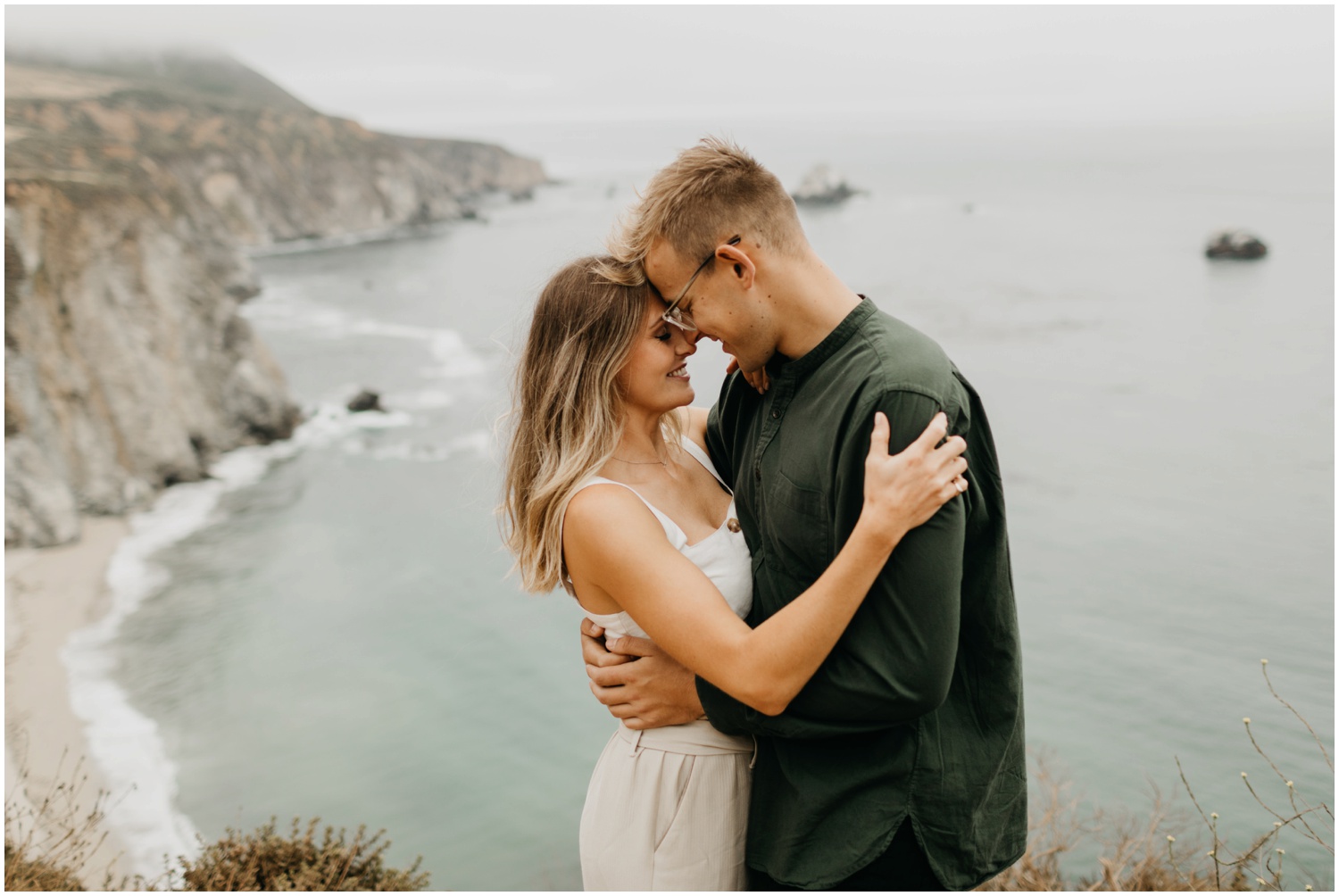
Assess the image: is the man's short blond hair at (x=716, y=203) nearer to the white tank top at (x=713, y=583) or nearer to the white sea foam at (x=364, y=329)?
the white tank top at (x=713, y=583)

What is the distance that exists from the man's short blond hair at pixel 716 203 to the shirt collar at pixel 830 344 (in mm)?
267

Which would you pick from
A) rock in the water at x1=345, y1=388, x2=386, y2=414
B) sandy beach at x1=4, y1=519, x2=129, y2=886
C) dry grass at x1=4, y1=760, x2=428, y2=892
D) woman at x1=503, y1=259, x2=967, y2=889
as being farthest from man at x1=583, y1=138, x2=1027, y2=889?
rock in the water at x1=345, y1=388, x2=386, y2=414

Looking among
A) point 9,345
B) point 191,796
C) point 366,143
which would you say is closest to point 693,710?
point 191,796

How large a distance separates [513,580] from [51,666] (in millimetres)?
12896

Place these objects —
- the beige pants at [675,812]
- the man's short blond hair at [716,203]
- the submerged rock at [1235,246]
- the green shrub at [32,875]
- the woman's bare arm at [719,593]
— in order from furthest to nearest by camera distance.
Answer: the submerged rock at [1235,246]
the green shrub at [32,875]
the beige pants at [675,812]
the man's short blond hair at [716,203]
the woman's bare arm at [719,593]

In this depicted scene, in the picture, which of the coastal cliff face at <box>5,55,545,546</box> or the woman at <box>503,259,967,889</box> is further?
the coastal cliff face at <box>5,55,545,546</box>

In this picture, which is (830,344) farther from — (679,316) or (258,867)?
(258,867)

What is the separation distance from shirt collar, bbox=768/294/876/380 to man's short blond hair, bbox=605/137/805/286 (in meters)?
0.27

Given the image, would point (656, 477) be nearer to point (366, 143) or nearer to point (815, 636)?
point (815, 636)

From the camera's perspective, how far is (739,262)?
9.02 ft

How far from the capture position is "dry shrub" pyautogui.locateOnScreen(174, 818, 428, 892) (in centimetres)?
611

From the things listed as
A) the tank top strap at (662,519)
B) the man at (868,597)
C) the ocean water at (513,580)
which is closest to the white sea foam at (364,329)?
the ocean water at (513,580)

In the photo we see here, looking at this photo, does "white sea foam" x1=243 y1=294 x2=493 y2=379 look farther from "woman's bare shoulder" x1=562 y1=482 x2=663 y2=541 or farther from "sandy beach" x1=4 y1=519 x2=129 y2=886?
"woman's bare shoulder" x1=562 y1=482 x2=663 y2=541

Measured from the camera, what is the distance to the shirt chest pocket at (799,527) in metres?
2.63
